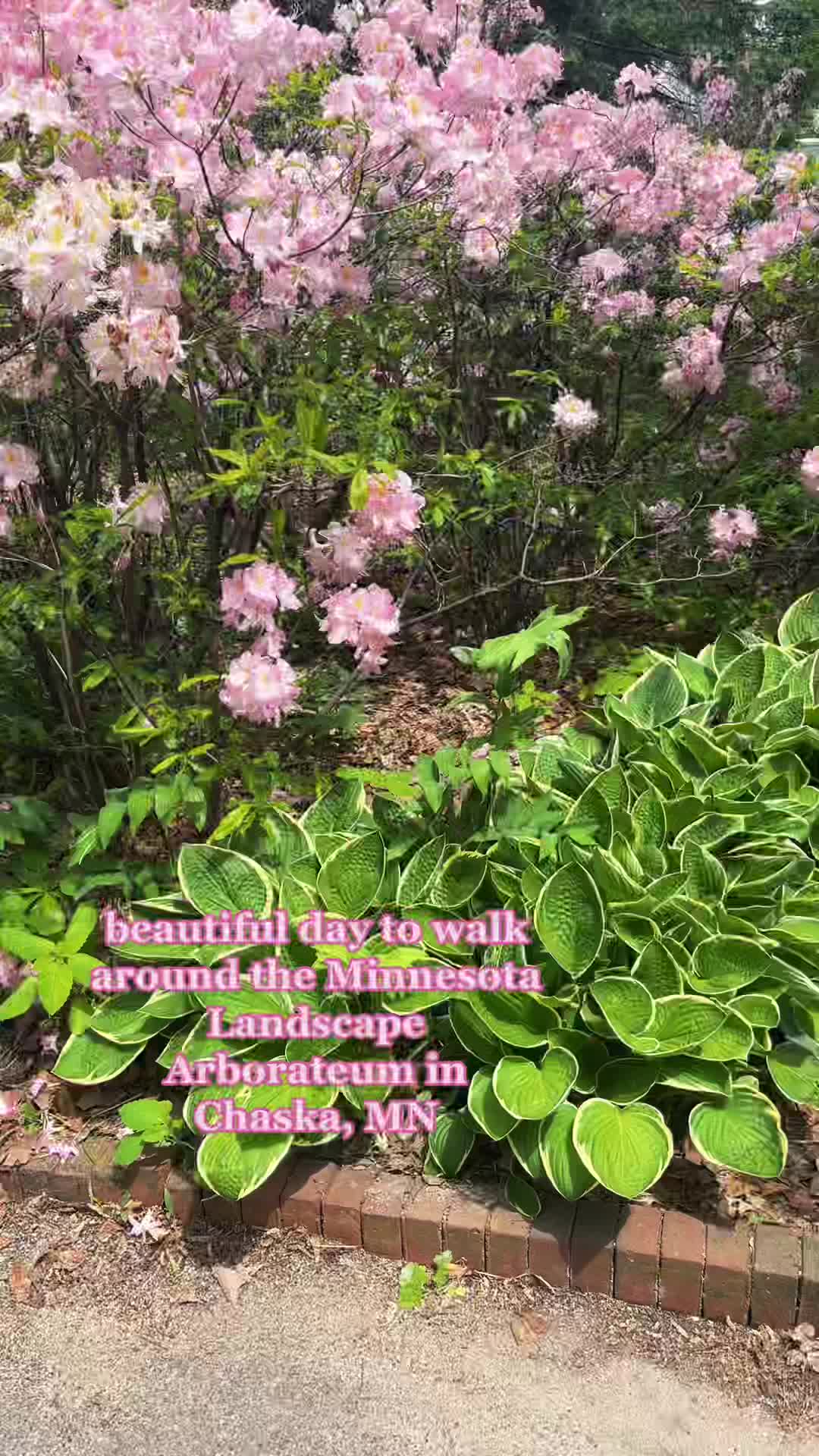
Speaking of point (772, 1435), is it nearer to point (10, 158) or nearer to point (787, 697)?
point (787, 697)

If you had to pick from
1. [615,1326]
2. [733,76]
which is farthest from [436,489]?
[733,76]

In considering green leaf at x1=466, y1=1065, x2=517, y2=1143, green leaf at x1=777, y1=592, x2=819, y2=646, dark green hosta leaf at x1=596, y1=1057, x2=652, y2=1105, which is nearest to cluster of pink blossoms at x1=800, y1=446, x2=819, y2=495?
green leaf at x1=777, y1=592, x2=819, y2=646

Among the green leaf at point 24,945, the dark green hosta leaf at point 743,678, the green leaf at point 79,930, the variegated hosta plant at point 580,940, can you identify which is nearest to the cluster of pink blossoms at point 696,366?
the dark green hosta leaf at point 743,678

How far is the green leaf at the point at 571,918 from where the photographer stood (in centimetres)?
210

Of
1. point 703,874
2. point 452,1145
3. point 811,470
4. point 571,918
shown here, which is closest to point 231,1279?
point 452,1145

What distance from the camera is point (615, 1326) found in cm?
186

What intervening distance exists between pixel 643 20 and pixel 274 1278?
452 inches

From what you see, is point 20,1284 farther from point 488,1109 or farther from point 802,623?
point 802,623

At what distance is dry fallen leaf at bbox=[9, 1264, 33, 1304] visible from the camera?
1.97m

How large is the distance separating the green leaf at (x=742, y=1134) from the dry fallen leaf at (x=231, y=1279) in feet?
2.87

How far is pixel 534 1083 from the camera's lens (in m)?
1.96

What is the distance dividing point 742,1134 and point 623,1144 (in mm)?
228

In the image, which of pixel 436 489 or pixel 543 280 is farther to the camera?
pixel 543 280

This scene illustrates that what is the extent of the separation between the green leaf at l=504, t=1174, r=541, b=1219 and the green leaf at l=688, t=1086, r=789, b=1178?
313mm
